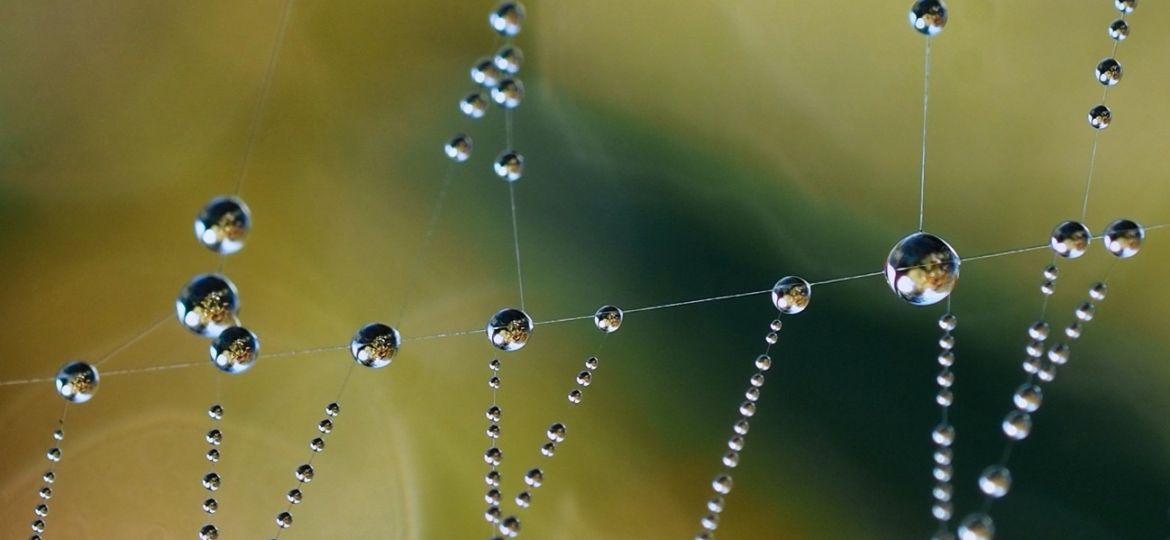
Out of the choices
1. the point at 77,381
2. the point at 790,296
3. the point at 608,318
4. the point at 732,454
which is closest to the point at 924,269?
the point at 790,296

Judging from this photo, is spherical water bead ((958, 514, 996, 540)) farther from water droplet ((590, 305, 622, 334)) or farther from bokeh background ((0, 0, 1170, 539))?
bokeh background ((0, 0, 1170, 539))

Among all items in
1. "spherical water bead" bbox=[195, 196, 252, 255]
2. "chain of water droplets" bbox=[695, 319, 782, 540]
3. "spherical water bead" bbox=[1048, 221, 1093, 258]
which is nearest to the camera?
"spherical water bead" bbox=[195, 196, 252, 255]

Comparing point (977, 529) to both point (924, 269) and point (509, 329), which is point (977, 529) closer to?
point (924, 269)

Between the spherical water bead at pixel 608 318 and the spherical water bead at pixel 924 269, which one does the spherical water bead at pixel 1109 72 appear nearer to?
the spherical water bead at pixel 924 269

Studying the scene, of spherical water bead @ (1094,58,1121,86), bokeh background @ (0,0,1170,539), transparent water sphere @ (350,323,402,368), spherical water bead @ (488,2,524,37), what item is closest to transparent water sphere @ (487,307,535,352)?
transparent water sphere @ (350,323,402,368)

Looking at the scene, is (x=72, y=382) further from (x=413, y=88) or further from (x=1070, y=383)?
(x=1070, y=383)

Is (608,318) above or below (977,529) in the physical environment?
above
